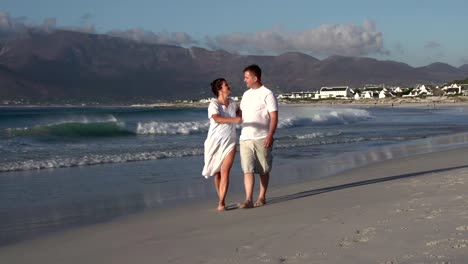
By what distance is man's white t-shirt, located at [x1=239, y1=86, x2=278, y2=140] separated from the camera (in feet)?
24.1

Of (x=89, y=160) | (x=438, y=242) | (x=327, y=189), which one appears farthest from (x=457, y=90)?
(x=438, y=242)

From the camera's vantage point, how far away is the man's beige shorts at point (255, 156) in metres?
7.40

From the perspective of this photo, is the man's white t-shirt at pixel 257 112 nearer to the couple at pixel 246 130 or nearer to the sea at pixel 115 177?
the couple at pixel 246 130

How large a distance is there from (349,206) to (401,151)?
979 cm

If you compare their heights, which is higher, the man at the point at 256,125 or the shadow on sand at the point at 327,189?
the man at the point at 256,125

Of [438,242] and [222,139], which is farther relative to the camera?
[222,139]

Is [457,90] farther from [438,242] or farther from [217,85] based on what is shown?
[438,242]

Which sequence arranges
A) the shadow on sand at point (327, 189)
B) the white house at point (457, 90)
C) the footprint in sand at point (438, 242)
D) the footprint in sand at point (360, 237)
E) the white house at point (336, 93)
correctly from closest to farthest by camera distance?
the footprint in sand at point (438, 242)
the footprint in sand at point (360, 237)
the shadow on sand at point (327, 189)
the white house at point (457, 90)
the white house at point (336, 93)

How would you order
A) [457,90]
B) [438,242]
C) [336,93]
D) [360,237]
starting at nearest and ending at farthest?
[438,242], [360,237], [457,90], [336,93]

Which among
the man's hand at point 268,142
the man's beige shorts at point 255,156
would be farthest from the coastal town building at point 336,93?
the man's hand at point 268,142

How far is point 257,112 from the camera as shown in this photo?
290 inches

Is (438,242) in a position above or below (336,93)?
below

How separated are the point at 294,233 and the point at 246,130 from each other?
89.3 inches

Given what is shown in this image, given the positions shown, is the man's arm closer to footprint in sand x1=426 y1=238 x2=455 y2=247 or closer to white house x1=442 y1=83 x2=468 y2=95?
footprint in sand x1=426 y1=238 x2=455 y2=247
